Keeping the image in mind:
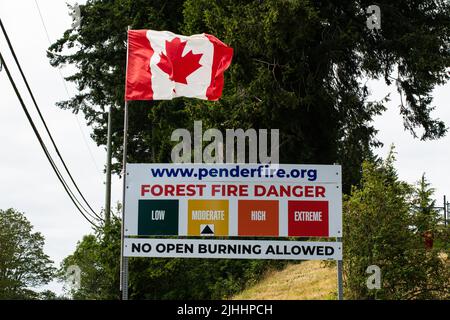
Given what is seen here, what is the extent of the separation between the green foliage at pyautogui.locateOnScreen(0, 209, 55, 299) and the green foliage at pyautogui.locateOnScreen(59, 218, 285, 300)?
27987 mm

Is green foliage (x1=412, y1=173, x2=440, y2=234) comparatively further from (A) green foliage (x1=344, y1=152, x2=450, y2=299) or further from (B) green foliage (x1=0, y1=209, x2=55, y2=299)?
(B) green foliage (x1=0, y1=209, x2=55, y2=299)

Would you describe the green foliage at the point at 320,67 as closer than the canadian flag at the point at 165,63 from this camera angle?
No

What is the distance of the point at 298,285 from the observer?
2667cm

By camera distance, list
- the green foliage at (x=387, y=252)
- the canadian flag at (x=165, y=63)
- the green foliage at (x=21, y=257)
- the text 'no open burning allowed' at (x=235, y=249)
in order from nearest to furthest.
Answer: the text 'no open burning allowed' at (x=235, y=249), the canadian flag at (x=165, y=63), the green foliage at (x=387, y=252), the green foliage at (x=21, y=257)

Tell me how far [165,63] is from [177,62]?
26 cm

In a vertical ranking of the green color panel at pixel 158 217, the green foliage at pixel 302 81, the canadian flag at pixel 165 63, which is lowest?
the green color panel at pixel 158 217

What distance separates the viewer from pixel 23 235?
58812 millimetres

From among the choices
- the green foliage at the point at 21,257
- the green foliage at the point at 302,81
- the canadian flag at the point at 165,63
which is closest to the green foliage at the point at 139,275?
the green foliage at the point at 302,81

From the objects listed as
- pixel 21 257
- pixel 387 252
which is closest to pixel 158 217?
pixel 387 252

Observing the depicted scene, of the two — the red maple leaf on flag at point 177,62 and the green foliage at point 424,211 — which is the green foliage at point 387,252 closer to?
the green foliage at point 424,211

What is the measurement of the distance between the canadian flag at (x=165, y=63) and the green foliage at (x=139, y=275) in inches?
416

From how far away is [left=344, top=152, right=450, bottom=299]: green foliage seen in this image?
20953 millimetres

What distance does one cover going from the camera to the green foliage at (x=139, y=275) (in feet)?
86.4

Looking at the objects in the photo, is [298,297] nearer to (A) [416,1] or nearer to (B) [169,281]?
(B) [169,281]
